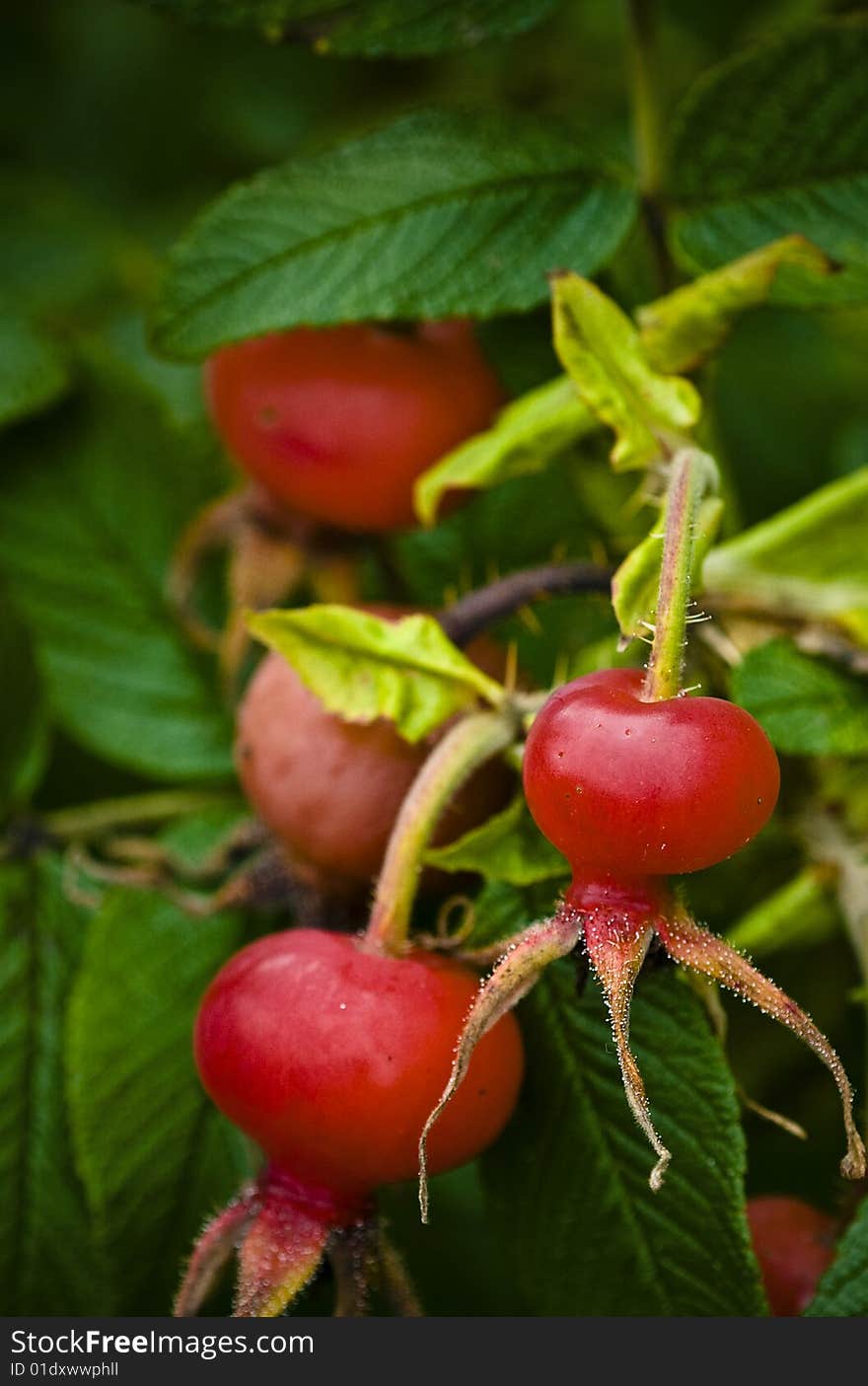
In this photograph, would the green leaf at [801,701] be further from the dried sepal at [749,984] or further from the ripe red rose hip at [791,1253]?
the ripe red rose hip at [791,1253]

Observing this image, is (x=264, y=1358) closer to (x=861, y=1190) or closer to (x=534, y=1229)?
(x=534, y=1229)

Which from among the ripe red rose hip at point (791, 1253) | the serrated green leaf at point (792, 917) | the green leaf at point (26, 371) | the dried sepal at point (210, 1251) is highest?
the green leaf at point (26, 371)

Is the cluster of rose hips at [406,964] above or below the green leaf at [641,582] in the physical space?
below

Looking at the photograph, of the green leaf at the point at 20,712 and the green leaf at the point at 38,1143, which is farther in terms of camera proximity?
the green leaf at the point at 20,712

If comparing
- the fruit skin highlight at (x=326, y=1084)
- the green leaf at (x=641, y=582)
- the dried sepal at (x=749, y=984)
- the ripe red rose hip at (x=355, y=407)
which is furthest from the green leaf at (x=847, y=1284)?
the ripe red rose hip at (x=355, y=407)

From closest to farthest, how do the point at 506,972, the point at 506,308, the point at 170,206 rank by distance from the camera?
the point at 506,972, the point at 506,308, the point at 170,206

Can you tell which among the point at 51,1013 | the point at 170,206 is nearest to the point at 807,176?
the point at 51,1013
